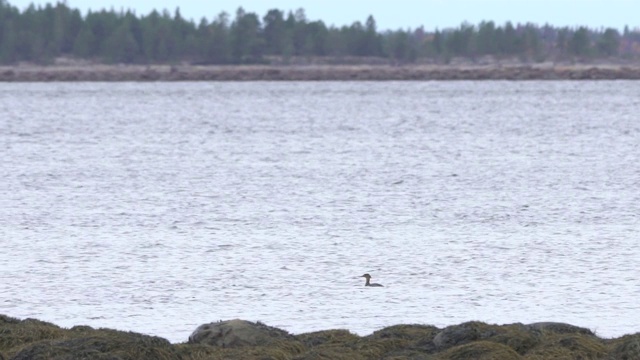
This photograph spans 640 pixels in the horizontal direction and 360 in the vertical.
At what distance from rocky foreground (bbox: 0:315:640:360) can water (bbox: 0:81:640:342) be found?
1992mm

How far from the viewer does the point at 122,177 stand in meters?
35.0

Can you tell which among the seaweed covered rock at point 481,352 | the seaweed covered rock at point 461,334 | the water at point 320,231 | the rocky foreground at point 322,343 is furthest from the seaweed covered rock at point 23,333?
the seaweed covered rock at point 481,352

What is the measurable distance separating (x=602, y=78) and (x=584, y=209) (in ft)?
475

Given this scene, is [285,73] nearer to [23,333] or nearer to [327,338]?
[327,338]

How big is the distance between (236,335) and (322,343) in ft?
2.92

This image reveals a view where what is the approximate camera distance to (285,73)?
18750 cm

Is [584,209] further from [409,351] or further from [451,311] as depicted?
[409,351]

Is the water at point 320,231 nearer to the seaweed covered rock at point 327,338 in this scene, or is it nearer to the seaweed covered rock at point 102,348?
the seaweed covered rock at point 327,338

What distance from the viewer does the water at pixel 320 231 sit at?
52.7ft

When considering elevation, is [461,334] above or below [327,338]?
above

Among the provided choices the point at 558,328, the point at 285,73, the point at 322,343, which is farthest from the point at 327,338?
the point at 285,73

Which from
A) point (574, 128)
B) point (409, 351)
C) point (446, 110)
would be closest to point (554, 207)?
point (409, 351)

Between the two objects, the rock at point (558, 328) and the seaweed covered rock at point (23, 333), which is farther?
the rock at point (558, 328)

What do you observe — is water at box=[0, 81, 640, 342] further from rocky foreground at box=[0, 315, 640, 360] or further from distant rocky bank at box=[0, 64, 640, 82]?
distant rocky bank at box=[0, 64, 640, 82]
